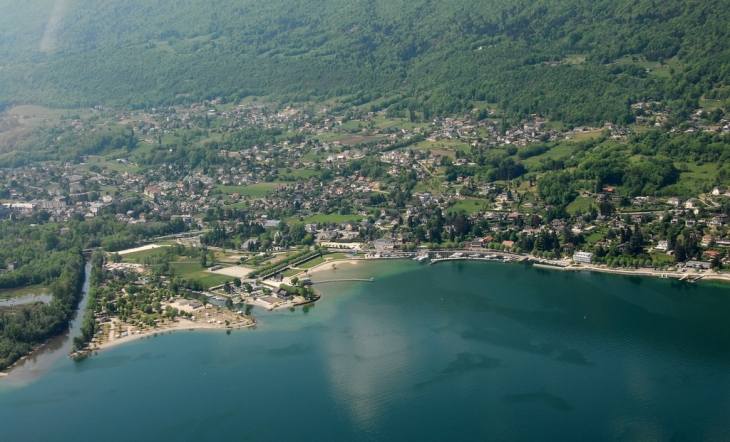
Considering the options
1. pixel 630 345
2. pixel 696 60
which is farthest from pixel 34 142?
pixel 630 345

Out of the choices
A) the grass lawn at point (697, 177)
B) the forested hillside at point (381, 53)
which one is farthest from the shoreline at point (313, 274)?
the forested hillside at point (381, 53)

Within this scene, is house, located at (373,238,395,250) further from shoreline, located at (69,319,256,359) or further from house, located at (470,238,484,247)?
shoreline, located at (69,319,256,359)

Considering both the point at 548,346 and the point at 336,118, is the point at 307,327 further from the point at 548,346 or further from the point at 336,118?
the point at 336,118

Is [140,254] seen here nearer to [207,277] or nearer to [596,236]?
[207,277]

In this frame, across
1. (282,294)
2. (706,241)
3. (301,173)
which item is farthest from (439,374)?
(301,173)

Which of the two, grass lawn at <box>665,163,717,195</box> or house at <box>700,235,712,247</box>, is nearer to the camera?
house at <box>700,235,712,247</box>

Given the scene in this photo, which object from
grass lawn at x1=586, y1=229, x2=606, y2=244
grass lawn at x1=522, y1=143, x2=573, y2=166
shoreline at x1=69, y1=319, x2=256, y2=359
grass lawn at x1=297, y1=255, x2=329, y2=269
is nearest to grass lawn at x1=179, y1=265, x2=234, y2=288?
grass lawn at x1=297, y1=255, x2=329, y2=269
